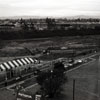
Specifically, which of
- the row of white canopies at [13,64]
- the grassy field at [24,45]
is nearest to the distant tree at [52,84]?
the row of white canopies at [13,64]

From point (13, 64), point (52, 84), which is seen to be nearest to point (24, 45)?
point (13, 64)

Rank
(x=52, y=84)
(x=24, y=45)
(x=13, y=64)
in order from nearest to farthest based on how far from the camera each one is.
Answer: (x=52, y=84) < (x=13, y=64) < (x=24, y=45)

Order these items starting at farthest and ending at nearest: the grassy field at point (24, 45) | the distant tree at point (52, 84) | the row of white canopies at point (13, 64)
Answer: the grassy field at point (24, 45) < the row of white canopies at point (13, 64) < the distant tree at point (52, 84)

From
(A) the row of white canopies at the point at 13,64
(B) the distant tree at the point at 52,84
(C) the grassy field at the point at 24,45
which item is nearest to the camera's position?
(B) the distant tree at the point at 52,84

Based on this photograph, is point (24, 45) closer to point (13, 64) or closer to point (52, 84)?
point (13, 64)

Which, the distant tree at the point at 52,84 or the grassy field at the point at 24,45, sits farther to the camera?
the grassy field at the point at 24,45

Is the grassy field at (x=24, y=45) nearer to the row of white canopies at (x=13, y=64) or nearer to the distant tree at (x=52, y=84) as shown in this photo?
the row of white canopies at (x=13, y=64)

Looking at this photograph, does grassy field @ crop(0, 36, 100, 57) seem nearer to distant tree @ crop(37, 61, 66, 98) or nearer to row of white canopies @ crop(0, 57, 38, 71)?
Result: row of white canopies @ crop(0, 57, 38, 71)

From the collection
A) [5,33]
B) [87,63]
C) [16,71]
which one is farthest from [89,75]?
[5,33]

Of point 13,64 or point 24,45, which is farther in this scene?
point 24,45

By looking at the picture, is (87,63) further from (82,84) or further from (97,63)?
(82,84)

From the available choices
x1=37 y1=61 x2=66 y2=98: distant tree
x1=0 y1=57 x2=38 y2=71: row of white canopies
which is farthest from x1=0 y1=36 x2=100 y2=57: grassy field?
x1=37 y1=61 x2=66 y2=98: distant tree

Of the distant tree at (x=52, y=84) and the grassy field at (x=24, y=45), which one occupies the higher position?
the distant tree at (x=52, y=84)
